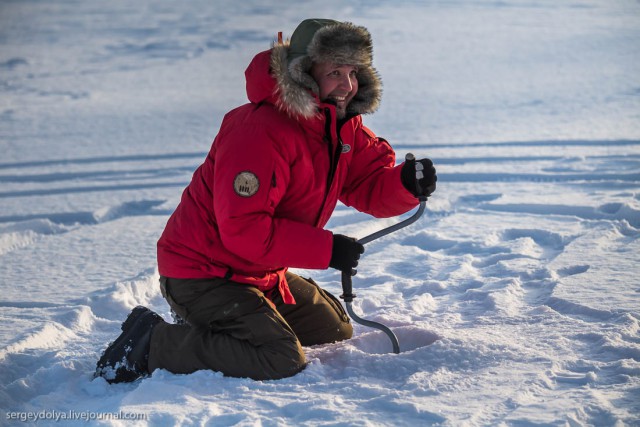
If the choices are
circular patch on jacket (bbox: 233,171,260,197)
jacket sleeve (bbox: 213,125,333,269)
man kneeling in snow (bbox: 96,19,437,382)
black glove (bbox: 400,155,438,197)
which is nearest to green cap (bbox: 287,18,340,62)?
man kneeling in snow (bbox: 96,19,437,382)

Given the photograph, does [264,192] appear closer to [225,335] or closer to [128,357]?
[225,335]

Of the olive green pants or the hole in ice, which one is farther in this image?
the hole in ice

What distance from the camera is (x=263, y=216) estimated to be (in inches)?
94.4

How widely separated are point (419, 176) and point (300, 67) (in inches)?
22.5

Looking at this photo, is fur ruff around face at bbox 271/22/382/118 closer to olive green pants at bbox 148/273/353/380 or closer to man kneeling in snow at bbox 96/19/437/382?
man kneeling in snow at bbox 96/19/437/382

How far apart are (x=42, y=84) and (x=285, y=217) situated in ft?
27.0

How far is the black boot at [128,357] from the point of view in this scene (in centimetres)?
253

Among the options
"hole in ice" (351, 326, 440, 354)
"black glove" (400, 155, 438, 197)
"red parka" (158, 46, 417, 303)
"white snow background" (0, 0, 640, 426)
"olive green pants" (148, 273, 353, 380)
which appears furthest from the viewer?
"hole in ice" (351, 326, 440, 354)

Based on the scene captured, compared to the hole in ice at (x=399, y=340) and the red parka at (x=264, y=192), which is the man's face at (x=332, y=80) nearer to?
the red parka at (x=264, y=192)

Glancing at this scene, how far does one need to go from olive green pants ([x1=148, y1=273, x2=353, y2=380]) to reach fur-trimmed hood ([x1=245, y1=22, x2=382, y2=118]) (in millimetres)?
639

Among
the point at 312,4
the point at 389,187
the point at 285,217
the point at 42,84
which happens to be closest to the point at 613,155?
the point at 389,187

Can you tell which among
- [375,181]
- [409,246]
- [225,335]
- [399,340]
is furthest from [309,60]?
[409,246]

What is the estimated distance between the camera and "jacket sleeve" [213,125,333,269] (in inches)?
92.9

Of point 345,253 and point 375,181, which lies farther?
point 375,181
